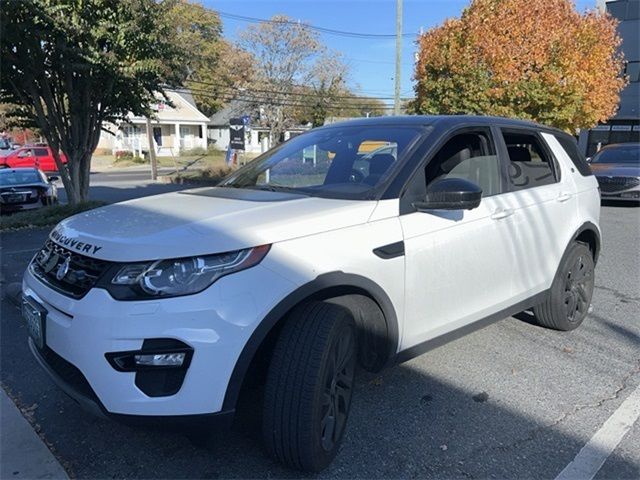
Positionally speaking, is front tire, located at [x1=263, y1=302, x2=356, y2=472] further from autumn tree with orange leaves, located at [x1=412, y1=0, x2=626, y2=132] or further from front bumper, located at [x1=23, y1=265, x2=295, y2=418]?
autumn tree with orange leaves, located at [x1=412, y1=0, x2=626, y2=132]

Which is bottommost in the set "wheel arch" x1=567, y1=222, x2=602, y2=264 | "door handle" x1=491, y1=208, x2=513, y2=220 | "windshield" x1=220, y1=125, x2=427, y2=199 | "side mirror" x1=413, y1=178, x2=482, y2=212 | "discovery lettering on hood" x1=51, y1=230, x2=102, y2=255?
"wheel arch" x1=567, y1=222, x2=602, y2=264

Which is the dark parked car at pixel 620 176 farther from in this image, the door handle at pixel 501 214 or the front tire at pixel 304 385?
the front tire at pixel 304 385

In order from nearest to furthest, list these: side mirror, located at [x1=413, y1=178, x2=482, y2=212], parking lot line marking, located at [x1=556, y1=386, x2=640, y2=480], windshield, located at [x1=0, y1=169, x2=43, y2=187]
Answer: parking lot line marking, located at [x1=556, y1=386, x2=640, y2=480]
side mirror, located at [x1=413, y1=178, x2=482, y2=212]
windshield, located at [x1=0, y1=169, x2=43, y2=187]

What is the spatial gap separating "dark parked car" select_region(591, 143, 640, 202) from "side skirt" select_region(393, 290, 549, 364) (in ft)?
33.7

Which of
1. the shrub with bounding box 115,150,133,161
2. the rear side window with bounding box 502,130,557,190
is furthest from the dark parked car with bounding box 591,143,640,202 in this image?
the shrub with bounding box 115,150,133,161

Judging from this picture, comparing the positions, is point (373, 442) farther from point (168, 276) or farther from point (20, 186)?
point (20, 186)

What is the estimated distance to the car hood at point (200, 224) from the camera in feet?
7.54

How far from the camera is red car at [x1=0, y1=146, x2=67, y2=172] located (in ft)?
95.2

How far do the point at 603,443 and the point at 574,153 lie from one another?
2678 millimetres

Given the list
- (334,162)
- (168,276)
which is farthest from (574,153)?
(168,276)

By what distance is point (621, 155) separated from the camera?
46.5 feet

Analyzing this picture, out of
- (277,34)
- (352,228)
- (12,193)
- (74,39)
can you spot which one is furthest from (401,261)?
(277,34)

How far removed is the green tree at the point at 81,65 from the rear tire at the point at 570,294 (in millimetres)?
8834

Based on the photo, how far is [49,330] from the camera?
2.47 m
